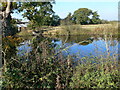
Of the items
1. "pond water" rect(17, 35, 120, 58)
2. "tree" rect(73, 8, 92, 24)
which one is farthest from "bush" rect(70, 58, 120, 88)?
"tree" rect(73, 8, 92, 24)

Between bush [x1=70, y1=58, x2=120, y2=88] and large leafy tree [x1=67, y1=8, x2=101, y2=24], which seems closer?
bush [x1=70, y1=58, x2=120, y2=88]

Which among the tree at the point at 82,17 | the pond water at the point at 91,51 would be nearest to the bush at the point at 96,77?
the pond water at the point at 91,51

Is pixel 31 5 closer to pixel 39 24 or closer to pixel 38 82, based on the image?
pixel 39 24

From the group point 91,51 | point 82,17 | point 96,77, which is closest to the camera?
point 96,77

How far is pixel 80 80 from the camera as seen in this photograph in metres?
3.03

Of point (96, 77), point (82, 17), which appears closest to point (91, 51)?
point (96, 77)

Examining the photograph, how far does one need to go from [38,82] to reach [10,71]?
23.3 inches

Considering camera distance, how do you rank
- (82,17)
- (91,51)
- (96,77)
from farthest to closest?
(82,17), (91,51), (96,77)

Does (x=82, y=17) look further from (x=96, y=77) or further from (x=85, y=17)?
(x=96, y=77)

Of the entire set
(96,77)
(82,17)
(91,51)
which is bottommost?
(96,77)

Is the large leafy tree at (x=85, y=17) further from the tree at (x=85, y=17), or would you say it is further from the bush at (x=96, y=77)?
the bush at (x=96, y=77)

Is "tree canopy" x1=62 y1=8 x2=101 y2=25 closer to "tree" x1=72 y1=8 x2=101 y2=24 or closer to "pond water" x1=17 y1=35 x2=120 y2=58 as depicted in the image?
"tree" x1=72 y1=8 x2=101 y2=24

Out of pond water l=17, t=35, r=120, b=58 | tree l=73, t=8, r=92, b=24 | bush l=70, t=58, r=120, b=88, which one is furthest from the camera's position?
tree l=73, t=8, r=92, b=24

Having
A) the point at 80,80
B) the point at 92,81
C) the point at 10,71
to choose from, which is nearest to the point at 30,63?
the point at 10,71
